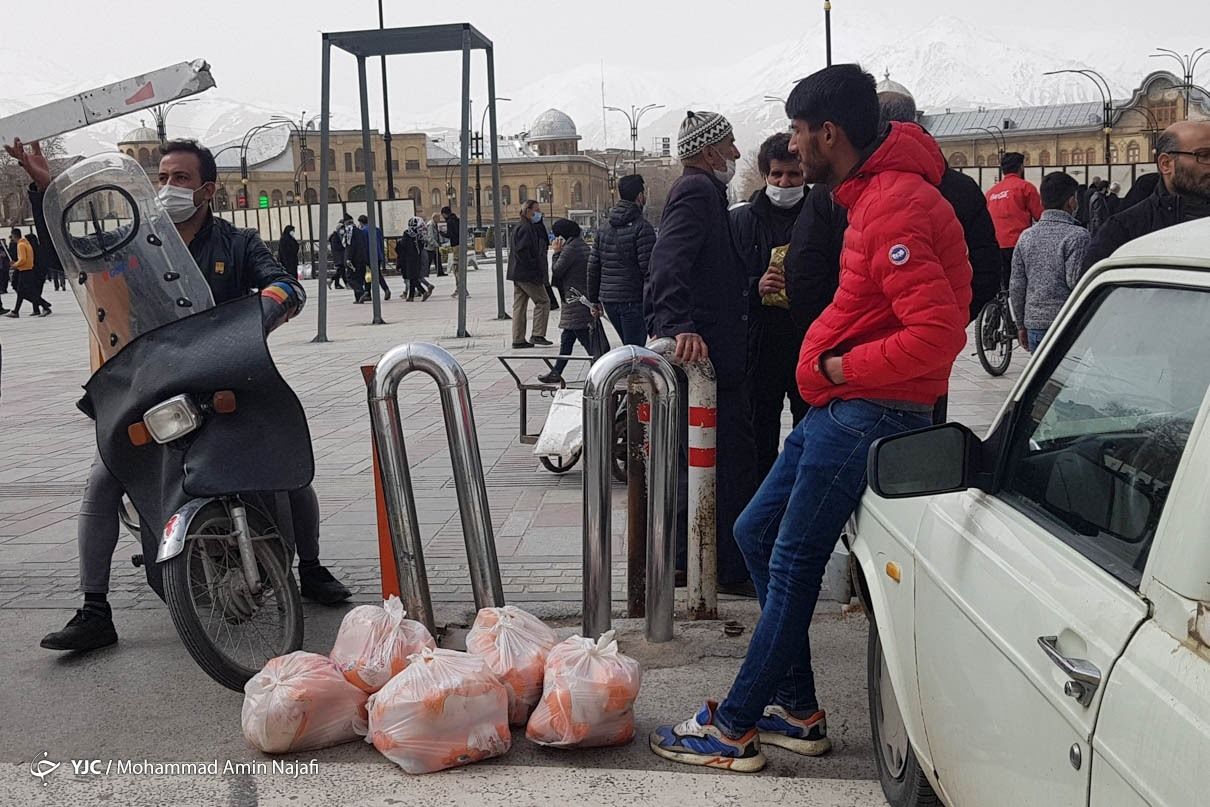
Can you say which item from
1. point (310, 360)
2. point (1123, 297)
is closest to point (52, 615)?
point (1123, 297)

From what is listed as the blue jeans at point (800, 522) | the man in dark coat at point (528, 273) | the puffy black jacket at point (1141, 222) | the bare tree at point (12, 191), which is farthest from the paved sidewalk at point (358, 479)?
the bare tree at point (12, 191)

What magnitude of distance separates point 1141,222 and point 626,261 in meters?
5.00

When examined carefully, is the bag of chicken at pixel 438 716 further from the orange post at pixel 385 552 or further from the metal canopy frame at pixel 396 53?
the metal canopy frame at pixel 396 53

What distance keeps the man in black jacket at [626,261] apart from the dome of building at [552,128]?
376 ft

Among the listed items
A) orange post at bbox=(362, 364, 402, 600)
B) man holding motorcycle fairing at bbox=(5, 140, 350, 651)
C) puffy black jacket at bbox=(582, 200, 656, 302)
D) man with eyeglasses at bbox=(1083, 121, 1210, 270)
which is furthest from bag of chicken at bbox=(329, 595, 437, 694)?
puffy black jacket at bbox=(582, 200, 656, 302)

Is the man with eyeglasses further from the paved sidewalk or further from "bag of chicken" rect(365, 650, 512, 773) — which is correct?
"bag of chicken" rect(365, 650, 512, 773)

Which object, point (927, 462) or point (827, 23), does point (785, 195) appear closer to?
point (927, 462)

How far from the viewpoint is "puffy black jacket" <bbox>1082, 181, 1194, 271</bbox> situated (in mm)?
4859

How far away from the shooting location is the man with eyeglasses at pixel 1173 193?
476 centimetres

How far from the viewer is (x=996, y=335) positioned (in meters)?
12.4

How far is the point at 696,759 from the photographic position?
364 centimetres

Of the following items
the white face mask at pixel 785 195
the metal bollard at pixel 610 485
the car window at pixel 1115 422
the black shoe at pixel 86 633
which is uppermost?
the white face mask at pixel 785 195

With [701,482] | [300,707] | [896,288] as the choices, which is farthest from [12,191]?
[896,288]

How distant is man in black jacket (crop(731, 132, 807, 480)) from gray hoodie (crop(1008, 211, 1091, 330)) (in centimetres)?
347
